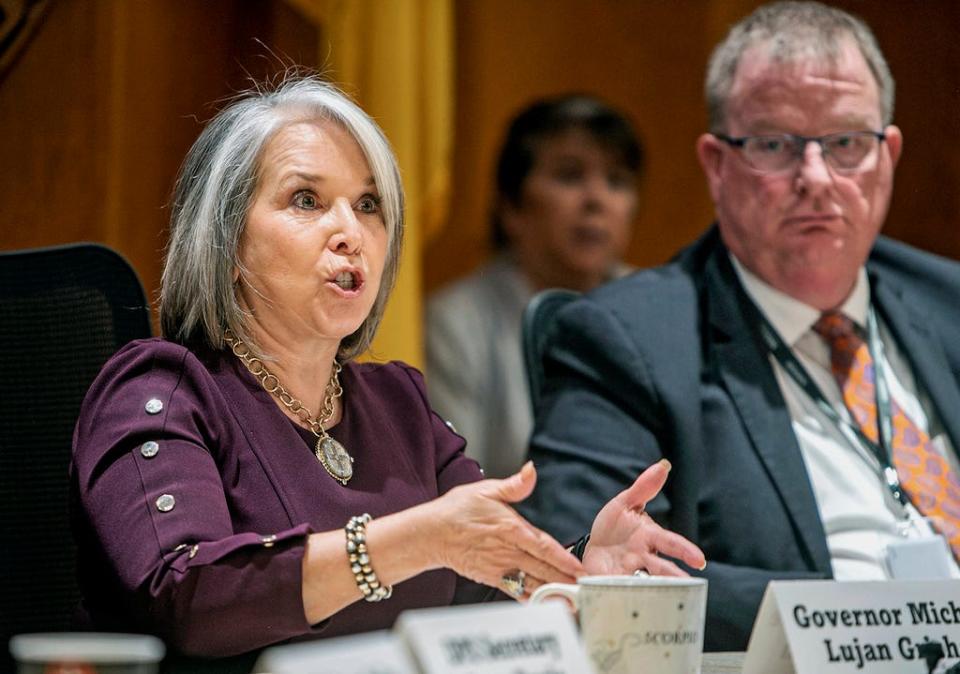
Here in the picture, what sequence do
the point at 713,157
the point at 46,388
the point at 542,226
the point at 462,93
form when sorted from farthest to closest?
1. the point at 462,93
2. the point at 542,226
3. the point at 713,157
4. the point at 46,388

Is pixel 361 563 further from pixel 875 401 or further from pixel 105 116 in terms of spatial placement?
pixel 105 116

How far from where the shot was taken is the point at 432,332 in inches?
181

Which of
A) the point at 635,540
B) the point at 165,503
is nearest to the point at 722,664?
the point at 635,540

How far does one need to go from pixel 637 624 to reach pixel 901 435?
4.41 feet

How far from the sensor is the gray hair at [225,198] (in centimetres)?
156

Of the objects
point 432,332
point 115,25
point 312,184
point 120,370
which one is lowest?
point 432,332

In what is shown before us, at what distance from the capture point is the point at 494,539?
1.20 metres

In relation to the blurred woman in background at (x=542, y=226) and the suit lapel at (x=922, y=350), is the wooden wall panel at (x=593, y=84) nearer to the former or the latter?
the blurred woman in background at (x=542, y=226)

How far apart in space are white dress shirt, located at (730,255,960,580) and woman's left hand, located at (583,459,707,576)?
791 mm

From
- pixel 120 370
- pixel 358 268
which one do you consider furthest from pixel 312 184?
pixel 120 370

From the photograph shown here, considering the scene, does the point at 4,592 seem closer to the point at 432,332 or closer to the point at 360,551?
the point at 360,551

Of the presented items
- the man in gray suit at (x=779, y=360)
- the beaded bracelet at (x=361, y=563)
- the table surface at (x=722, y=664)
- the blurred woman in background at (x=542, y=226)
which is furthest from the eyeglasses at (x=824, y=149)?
the blurred woman in background at (x=542, y=226)

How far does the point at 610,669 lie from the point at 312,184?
2.45 ft

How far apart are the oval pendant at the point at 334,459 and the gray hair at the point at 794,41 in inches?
46.3
